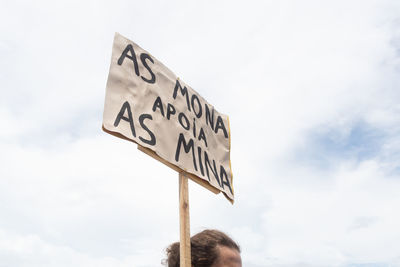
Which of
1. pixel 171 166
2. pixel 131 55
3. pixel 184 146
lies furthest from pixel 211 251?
pixel 131 55

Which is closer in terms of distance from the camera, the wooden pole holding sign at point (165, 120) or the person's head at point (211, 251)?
the wooden pole holding sign at point (165, 120)

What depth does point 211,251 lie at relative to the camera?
310 centimetres

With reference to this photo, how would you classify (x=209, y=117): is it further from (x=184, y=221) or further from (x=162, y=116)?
(x=184, y=221)

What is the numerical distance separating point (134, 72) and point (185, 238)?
131 cm

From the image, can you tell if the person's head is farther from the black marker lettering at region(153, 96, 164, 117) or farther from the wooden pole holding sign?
the black marker lettering at region(153, 96, 164, 117)

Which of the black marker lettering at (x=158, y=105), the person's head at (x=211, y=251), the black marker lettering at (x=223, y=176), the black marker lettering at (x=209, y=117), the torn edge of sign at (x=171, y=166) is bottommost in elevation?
the person's head at (x=211, y=251)

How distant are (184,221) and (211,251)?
1.17 feet

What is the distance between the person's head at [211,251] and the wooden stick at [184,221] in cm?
28

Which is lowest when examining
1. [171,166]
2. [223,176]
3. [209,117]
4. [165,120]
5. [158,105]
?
[171,166]

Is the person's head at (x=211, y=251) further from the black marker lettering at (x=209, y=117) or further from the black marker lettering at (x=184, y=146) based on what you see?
the black marker lettering at (x=209, y=117)

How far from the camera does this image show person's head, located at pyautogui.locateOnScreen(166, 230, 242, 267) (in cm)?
306

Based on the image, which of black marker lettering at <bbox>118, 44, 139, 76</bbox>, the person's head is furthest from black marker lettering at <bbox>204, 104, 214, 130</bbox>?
the person's head

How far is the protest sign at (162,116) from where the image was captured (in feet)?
9.44

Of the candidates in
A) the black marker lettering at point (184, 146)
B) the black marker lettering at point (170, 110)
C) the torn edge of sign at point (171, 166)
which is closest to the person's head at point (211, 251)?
the torn edge of sign at point (171, 166)
